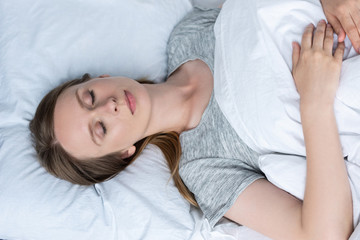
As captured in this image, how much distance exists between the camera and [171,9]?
4.91ft

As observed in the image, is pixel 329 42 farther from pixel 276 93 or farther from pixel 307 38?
pixel 276 93

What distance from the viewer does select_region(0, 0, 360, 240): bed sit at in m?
1.23

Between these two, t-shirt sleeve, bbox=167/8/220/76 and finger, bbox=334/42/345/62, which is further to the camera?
t-shirt sleeve, bbox=167/8/220/76

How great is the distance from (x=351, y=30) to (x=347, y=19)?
3 centimetres

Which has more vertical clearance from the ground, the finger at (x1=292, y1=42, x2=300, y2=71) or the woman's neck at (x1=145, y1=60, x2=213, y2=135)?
the finger at (x1=292, y1=42, x2=300, y2=71)

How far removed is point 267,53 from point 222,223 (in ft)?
1.82

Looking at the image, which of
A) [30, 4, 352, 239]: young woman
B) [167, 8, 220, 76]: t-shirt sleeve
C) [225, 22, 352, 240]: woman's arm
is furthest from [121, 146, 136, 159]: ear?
[225, 22, 352, 240]: woman's arm

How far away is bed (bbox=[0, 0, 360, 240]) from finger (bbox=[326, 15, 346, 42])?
2.8 inches

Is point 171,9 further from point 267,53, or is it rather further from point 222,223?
point 222,223

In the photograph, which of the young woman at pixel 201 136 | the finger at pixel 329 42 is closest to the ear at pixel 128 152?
the young woman at pixel 201 136

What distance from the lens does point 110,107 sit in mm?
1160

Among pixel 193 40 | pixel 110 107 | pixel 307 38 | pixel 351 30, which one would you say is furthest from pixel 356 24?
pixel 110 107

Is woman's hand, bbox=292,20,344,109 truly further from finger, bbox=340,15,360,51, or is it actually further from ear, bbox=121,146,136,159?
ear, bbox=121,146,136,159

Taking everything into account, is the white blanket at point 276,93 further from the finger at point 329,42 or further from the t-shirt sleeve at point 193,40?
the t-shirt sleeve at point 193,40
